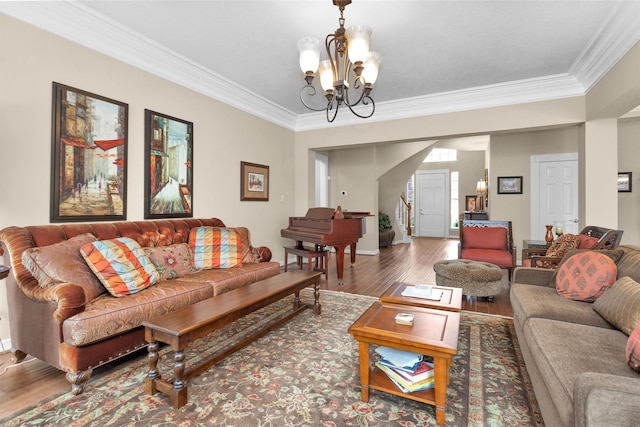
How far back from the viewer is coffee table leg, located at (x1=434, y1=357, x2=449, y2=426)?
1.55 meters

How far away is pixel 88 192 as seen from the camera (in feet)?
9.47

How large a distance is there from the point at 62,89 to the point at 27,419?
2530 millimetres

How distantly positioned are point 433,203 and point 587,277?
376 inches

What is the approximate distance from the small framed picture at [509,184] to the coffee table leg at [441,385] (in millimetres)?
5508

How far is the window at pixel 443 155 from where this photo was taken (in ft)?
36.9

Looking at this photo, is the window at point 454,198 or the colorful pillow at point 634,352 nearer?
the colorful pillow at point 634,352

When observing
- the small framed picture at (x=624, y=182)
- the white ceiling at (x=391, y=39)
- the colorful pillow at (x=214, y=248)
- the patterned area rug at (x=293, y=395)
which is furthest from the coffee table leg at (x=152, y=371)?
the small framed picture at (x=624, y=182)

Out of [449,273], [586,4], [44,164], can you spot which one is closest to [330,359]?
[449,273]

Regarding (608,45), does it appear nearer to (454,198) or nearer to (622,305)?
(622,305)

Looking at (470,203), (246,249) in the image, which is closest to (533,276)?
(246,249)

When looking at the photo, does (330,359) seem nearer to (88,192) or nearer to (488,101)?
(88,192)

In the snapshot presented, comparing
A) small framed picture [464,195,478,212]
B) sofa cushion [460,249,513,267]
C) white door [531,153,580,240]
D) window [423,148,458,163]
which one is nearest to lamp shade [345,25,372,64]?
sofa cushion [460,249,513,267]

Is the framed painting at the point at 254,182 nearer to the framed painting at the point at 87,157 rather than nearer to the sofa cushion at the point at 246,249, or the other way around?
the sofa cushion at the point at 246,249

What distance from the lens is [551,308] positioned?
204 cm
